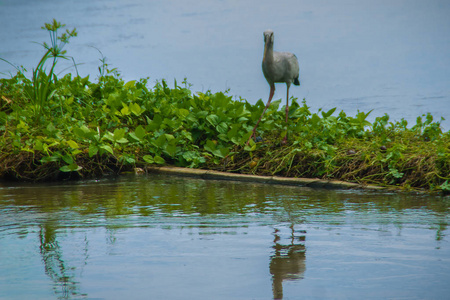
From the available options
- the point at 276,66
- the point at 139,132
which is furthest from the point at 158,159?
the point at 276,66

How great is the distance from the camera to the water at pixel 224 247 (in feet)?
7.69

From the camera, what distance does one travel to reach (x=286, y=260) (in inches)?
108

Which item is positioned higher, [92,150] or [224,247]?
[92,150]

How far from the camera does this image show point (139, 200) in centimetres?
474

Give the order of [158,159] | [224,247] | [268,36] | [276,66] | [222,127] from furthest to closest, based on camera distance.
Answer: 1. [222,127]
2. [158,159]
3. [276,66]
4. [268,36]
5. [224,247]

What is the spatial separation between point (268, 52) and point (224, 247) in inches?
152

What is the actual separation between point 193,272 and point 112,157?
4.41m

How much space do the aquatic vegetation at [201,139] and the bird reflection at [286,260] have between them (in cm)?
254

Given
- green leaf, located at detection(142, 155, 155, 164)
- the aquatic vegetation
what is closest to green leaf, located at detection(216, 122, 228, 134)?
the aquatic vegetation

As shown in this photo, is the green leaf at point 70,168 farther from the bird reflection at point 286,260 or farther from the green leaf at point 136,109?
the bird reflection at point 286,260

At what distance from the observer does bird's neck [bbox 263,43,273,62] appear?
6412mm

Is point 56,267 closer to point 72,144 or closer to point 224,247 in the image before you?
point 224,247

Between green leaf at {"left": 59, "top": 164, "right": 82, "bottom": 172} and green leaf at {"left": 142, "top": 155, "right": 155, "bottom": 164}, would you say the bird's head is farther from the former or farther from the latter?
green leaf at {"left": 59, "top": 164, "right": 82, "bottom": 172}

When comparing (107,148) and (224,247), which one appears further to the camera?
(107,148)
